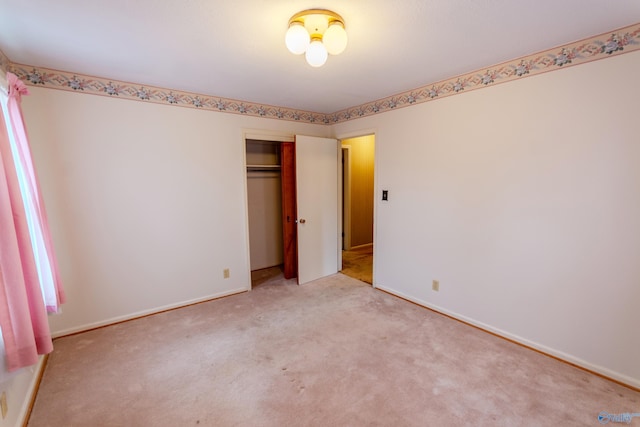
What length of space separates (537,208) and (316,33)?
2.15 meters

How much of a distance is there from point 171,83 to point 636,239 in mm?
3960

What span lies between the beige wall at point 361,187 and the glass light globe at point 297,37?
3752mm

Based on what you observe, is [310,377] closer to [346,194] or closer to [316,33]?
[316,33]

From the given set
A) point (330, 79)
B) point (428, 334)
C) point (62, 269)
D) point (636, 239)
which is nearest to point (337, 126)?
point (330, 79)

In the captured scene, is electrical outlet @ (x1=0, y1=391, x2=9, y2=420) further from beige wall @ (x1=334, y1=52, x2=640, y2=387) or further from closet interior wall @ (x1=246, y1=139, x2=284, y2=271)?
beige wall @ (x1=334, y1=52, x2=640, y2=387)

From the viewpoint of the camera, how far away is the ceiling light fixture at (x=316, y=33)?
1.60 metres

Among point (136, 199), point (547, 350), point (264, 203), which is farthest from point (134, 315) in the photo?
point (547, 350)

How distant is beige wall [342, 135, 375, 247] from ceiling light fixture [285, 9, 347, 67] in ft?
12.0

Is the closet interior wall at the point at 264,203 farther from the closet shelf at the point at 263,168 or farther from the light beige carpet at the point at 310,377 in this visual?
the light beige carpet at the point at 310,377

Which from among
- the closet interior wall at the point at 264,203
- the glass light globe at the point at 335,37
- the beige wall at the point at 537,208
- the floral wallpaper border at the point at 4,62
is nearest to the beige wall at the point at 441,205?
the beige wall at the point at 537,208

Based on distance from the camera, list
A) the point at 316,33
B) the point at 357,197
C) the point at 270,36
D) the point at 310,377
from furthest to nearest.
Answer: the point at 357,197
the point at 310,377
the point at 270,36
the point at 316,33

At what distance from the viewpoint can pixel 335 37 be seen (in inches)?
63.9

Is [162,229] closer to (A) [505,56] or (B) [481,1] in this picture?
(B) [481,1]

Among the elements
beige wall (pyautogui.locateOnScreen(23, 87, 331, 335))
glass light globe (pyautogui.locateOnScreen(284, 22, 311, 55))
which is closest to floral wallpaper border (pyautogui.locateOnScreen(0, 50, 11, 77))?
beige wall (pyautogui.locateOnScreen(23, 87, 331, 335))
